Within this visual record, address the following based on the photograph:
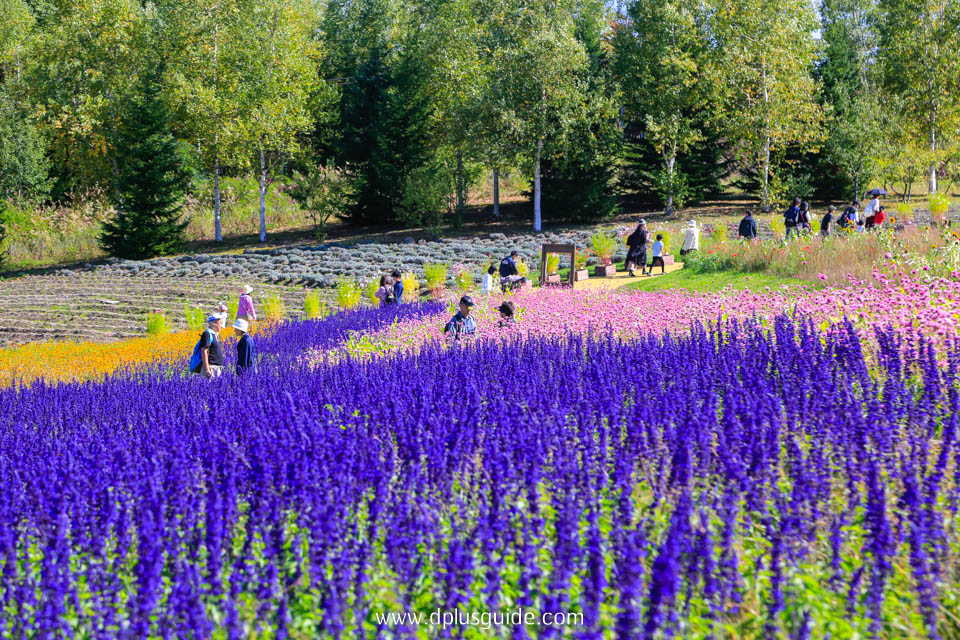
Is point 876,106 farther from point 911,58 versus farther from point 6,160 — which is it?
point 6,160

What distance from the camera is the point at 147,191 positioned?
105ft

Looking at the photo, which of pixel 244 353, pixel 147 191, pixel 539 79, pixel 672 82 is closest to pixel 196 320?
pixel 244 353

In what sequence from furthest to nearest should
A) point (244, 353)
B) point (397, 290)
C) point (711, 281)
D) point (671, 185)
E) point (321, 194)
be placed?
point (321, 194)
point (671, 185)
point (397, 290)
point (711, 281)
point (244, 353)

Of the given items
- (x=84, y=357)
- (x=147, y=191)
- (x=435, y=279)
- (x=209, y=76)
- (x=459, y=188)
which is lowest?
(x=84, y=357)

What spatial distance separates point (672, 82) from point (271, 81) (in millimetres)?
17155

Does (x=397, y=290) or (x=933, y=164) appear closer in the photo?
(x=397, y=290)

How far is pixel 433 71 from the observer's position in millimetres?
37875

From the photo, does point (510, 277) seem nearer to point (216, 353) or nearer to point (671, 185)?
point (216, 353)

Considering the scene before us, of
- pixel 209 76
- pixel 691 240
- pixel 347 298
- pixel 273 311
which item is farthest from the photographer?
pixel 209 76

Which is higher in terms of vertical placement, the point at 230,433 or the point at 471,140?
the point at 471,140

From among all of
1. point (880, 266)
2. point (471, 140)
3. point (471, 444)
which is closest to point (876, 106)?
point (471, 140)

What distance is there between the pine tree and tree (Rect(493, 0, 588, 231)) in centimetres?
1353

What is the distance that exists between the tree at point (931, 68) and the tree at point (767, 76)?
16.8 ft

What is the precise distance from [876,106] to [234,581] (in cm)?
3693
